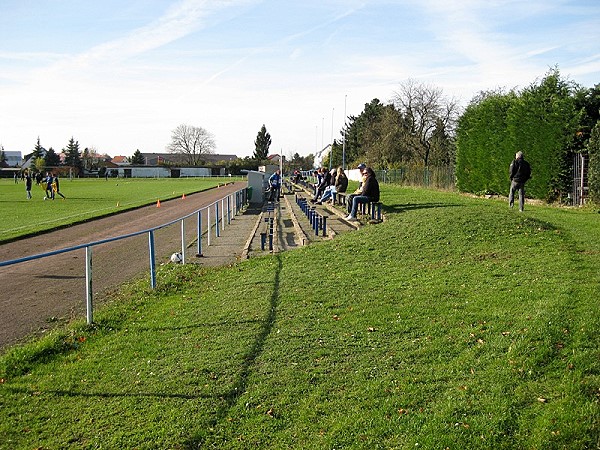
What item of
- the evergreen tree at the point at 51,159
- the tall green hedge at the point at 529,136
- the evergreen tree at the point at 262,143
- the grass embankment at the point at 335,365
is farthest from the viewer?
the evergreen tree at the point at 262,143

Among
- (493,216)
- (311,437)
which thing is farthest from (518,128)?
(311,437)

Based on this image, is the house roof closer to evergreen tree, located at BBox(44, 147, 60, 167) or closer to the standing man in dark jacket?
evergreen tree, located at BBox(44, 147, 60, 167)

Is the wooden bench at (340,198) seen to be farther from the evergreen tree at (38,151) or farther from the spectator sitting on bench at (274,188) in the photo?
the evergreen tree at (38,151)

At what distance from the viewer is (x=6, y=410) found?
189 inches

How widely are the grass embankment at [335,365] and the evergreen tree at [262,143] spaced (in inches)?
5305

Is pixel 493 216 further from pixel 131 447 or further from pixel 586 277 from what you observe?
pixel 131 447

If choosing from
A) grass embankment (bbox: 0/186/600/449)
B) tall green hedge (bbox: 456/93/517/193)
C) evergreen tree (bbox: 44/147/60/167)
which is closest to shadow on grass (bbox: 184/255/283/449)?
grass embankment (bbox: 0/186/600/449)

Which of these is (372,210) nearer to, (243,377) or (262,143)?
(243,377)

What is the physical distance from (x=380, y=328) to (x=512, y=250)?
474 cm

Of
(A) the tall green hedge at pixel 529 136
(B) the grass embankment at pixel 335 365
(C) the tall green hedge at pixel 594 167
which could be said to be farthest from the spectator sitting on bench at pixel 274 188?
(B) the grass embankment at pixel 335 365

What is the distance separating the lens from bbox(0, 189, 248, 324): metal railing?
7301 mm

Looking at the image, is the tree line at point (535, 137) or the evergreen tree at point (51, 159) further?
the evergreen tree at point (51, 159)

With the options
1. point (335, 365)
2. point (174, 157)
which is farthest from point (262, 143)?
point (335, 365)

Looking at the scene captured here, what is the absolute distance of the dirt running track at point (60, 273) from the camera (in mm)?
8047
